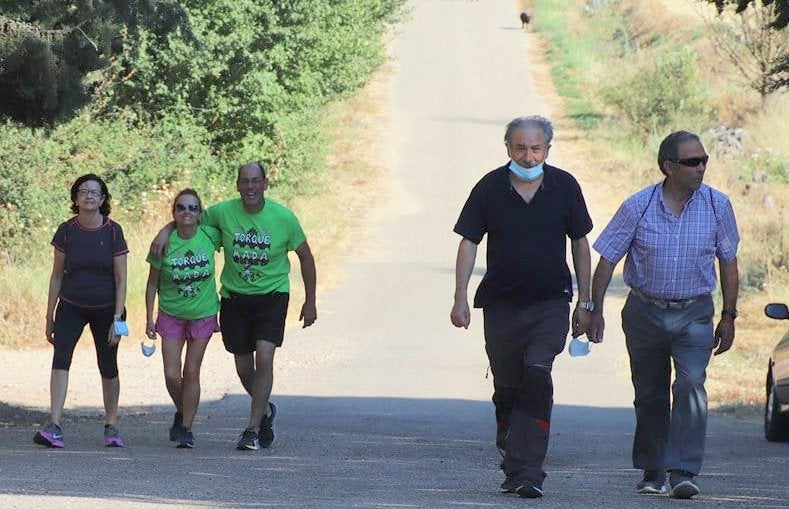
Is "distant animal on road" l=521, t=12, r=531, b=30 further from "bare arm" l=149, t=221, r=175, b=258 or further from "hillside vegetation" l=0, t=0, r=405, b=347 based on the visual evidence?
"bare arm" l=149, t=221, r=175, b=258

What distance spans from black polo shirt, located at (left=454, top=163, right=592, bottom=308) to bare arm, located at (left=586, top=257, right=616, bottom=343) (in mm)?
215

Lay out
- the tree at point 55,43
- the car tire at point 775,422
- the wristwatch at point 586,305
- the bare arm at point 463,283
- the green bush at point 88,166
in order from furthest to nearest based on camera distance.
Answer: the green bush at point 88,166 < the car tire at point 775,422 < the tree at point 55,43 < the wristwatch at point 586,305 < the bare arm at point 463,283

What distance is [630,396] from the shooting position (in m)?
16.5

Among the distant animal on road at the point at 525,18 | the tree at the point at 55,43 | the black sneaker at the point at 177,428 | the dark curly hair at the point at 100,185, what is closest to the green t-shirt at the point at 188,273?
the dark curly hair at the point at 100,185

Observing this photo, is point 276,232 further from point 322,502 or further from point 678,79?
point 678,79

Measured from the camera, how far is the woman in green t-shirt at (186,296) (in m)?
10.4

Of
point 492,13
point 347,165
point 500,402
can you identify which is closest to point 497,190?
point 500,402

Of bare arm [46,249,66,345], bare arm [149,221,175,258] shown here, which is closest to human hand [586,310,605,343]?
bare arm [149,221,175,258]

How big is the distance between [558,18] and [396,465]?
160 ft

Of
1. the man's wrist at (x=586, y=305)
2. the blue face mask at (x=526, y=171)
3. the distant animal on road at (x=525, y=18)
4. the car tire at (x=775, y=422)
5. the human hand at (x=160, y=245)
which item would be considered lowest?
the car tire at (x=775, y=422)

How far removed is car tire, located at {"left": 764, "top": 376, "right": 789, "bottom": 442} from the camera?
12.3 metres

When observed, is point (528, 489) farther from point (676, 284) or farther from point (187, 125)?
point (187, 125)

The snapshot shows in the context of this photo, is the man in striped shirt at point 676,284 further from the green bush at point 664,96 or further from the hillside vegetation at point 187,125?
the green bush at point 664,96

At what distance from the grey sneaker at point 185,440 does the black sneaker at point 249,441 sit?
373 millimetres
